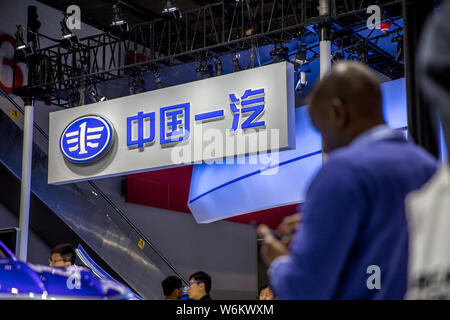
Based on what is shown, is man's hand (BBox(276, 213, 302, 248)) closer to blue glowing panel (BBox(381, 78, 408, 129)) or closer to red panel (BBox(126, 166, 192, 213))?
blue glowing panel (BBox(381, 78, 408, 129))

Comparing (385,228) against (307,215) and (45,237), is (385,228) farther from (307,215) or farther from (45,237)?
(45,237)

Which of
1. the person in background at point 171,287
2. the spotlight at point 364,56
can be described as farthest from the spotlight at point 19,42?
the person in background at point 171,287

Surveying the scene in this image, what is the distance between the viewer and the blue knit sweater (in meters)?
1.36

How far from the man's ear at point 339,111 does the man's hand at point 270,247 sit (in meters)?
0.30

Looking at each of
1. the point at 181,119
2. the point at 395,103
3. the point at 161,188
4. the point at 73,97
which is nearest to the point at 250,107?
the point at 181,119

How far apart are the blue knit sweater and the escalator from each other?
10.7 meters

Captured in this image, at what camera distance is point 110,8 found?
546 inches

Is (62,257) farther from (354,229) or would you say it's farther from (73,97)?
(354,229)

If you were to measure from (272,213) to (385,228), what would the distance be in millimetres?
14536

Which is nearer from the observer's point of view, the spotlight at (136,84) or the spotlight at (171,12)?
the spotlight at (171,12)

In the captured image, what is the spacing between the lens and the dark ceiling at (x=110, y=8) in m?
13.6

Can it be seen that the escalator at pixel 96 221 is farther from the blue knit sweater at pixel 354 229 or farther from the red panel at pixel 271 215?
the blue knit sweater at pixel 354 229

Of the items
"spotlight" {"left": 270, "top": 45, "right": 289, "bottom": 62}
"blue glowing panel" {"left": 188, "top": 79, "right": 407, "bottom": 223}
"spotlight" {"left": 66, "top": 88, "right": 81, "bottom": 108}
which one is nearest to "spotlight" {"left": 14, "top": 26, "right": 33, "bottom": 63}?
"spotlight" {"left": 66, "top": 88, "right": 81, "bottom": 108}
